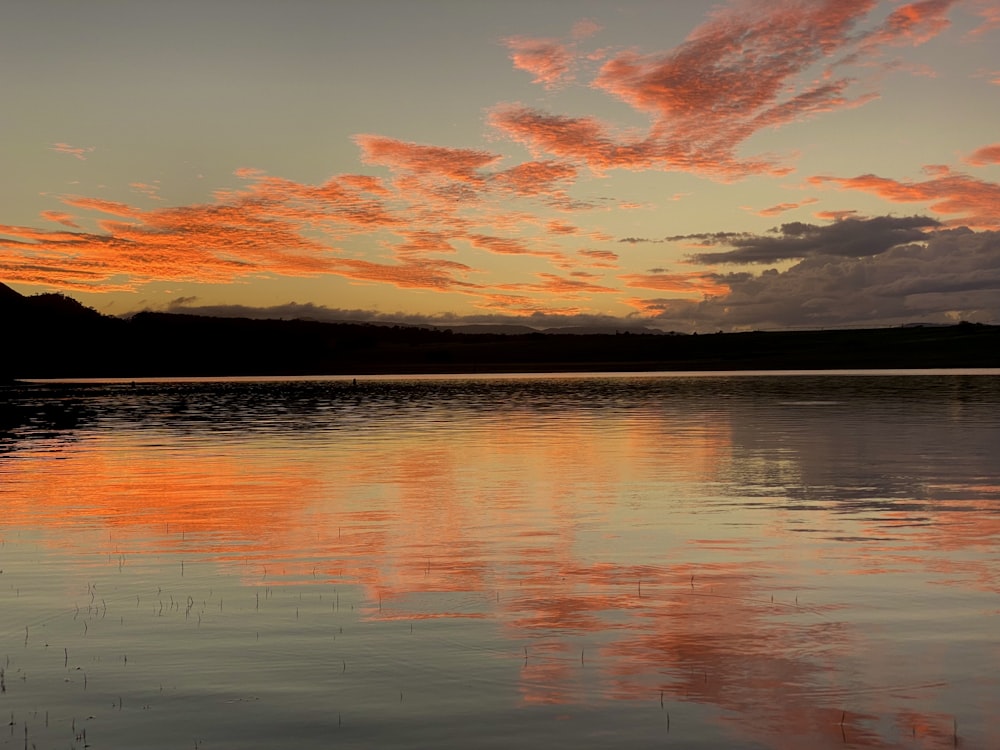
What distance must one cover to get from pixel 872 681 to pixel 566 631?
437cm

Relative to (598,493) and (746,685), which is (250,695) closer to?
(746,685)

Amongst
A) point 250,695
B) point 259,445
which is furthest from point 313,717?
point 259,445

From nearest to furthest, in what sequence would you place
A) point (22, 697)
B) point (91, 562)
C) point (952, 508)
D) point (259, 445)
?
point (22, 697), point (91, 562), point (952, 508), point (259, 445)

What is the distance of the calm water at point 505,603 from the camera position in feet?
38.7

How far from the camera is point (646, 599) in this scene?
1759cm

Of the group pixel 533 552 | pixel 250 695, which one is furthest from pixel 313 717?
pixel 533 552

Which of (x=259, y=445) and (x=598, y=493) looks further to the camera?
(x=259, y=445)

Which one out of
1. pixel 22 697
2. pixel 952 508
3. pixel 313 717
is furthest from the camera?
pixel 952 508

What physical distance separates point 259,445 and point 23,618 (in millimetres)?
34289

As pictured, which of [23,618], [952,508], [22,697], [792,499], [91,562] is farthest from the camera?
[792,499]

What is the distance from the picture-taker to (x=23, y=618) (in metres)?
16.9

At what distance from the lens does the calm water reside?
11.8 metres

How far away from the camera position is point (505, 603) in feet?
57.1

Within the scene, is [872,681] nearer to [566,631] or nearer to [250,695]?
[566,631]
